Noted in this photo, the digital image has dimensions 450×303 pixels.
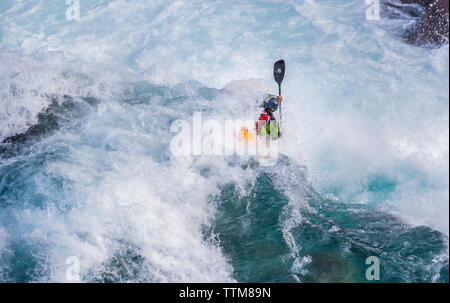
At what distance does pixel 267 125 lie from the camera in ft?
19.6

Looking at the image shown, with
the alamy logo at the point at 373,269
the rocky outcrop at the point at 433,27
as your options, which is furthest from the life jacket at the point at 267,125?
the rocky outcrop at the point at 433,27

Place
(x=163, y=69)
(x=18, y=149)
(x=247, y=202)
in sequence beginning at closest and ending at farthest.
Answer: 1. (x=247, y=202)
2. (x=18, y=149)
3. (x=163, y=69)

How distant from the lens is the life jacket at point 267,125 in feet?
19.4

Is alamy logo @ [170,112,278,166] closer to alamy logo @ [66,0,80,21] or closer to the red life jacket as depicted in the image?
the red life jacket

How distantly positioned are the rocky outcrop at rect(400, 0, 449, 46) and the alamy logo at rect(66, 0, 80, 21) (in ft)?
33.6

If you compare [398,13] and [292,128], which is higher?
[398,13]

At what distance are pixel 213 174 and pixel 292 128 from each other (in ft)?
8.20

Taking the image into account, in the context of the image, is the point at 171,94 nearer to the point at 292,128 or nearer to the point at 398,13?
the point at 292,128

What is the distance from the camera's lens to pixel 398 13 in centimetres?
965

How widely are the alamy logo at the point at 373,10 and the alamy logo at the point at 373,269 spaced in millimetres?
7451

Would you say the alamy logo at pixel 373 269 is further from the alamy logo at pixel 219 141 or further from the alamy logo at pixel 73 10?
the alamy logo at pixel 73 10

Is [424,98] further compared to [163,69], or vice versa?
[163,69]
